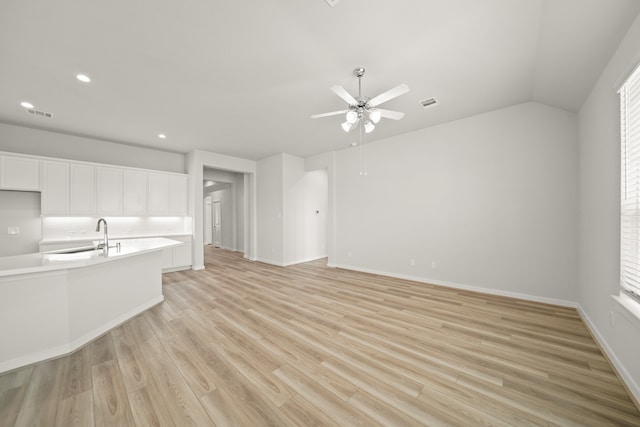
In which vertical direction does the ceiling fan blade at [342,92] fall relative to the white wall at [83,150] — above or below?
below

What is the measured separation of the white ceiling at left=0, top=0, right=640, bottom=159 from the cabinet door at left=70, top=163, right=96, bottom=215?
985 mm

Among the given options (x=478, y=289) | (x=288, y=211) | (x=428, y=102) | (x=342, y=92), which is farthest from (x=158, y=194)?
(x=478, y=289)

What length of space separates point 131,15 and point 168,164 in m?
4.64

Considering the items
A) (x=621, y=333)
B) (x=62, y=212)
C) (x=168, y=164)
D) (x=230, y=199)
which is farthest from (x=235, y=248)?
(x=621, y=333)

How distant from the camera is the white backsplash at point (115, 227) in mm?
4430

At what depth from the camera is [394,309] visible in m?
3.18

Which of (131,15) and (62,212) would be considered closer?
(131,15)

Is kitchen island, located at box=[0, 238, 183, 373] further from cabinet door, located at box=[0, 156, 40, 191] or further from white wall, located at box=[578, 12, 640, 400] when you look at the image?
white wall, located at box=[578, 12, 640, 400]

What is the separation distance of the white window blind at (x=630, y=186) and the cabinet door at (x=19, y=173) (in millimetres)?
7901

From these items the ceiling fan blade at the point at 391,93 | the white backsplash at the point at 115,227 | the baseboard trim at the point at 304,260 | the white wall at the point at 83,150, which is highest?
the white wall at the point at 83,150

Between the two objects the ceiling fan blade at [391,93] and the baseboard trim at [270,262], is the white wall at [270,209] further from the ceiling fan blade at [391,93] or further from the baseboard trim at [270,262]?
the ceiling fan blade at [391,93]

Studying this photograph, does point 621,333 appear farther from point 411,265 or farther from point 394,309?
point 411,265

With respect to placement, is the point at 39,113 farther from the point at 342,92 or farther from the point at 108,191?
the point at 342,92

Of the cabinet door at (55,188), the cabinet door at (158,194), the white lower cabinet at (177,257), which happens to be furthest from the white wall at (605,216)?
the cabinet door at (55,188)
